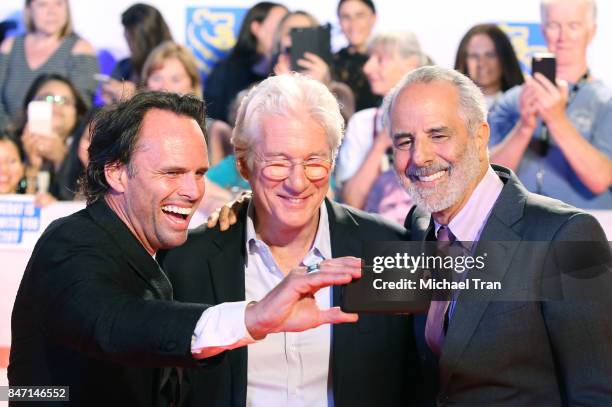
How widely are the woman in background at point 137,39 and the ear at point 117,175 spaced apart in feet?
12.4

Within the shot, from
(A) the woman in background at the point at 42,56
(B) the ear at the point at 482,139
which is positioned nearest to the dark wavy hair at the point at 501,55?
(A) the woman in background at the point at 42,56

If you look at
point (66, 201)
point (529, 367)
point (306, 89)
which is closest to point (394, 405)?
point (529, 367)

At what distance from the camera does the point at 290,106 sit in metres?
2.54

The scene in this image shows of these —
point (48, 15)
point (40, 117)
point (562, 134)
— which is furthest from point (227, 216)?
point (48, 15)

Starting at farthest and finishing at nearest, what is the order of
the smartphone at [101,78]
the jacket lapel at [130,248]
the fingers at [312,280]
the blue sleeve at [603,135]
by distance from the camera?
1. the smartphone at [101,78]
2. the blue sleeve at [603,135]
3. the jacket lapel at [130,248]
4. the fingers at [312,280]

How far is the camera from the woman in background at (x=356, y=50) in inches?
222

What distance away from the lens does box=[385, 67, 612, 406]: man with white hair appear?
2.10m

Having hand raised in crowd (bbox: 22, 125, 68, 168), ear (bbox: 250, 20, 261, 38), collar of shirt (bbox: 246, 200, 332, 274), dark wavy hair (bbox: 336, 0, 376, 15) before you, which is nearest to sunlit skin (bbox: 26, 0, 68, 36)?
hand raised in crowd (bbox: 22, 125, 68, 168)

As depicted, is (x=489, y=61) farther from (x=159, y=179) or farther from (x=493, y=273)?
(x=159, y=179)

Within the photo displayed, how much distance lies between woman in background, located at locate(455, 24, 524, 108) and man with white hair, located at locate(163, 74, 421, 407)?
3139 millimetres

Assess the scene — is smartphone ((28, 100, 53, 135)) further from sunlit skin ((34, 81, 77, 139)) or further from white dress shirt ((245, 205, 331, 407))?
white dress shirt ((245, 205, 331, 407))

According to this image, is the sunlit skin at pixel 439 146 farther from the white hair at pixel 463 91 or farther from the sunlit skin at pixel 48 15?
the sunlit skin at pixel 48 15

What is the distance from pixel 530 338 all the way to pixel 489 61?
3.72 m

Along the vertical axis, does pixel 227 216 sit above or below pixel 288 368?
above
